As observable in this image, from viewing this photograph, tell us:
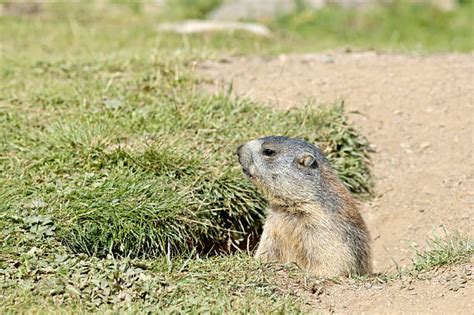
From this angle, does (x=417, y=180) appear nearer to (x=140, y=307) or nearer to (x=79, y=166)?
(x=79, y=166)

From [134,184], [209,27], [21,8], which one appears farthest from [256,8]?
[134,184]

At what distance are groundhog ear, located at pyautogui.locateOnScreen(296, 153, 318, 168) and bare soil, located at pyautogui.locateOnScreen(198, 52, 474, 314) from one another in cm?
80

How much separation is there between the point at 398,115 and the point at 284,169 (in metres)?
1.75

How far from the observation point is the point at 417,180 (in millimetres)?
6250

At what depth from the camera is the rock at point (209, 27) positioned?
1002 cm

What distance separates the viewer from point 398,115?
6.69m

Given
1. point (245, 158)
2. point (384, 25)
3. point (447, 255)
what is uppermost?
point (245, 158)

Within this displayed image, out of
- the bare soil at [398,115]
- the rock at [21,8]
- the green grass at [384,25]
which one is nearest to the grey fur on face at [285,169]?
the bare soil at [398,115]

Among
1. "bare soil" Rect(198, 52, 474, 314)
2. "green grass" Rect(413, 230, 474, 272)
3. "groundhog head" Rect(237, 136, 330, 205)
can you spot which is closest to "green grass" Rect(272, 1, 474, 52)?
"bare soil" Rect(198, 52, 474, 314)

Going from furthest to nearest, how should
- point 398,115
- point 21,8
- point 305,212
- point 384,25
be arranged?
point 384,25, point 21,8, point 398,115, point 305,212

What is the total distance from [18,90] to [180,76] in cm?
119

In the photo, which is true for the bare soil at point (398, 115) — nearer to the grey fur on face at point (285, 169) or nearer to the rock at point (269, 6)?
the grey fur on face at point (285, 169)

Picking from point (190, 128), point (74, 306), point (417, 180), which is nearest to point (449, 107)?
point (417, 180)

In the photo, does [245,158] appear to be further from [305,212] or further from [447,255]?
[447,255]
